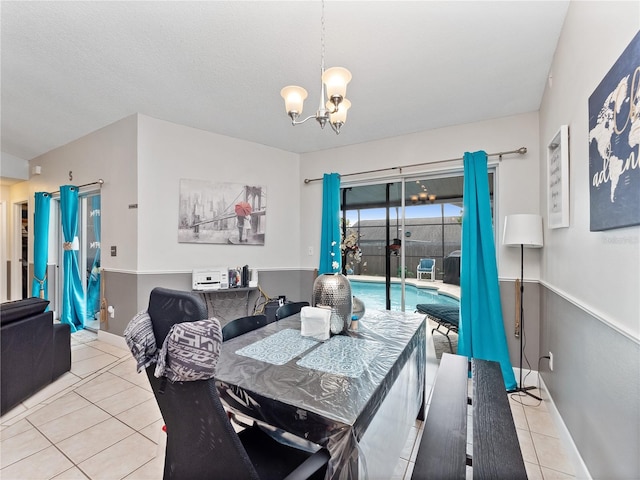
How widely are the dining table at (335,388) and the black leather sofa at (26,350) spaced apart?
1.98 m

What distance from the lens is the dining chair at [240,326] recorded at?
1738 mm

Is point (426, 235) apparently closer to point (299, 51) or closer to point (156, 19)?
point (299, 51)

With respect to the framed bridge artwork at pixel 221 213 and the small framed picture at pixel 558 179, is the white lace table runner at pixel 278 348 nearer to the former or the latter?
the small framed picture at pixel 558 179

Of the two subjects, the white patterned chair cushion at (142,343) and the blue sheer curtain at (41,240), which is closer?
the white patterned chair cushion at (142,343)

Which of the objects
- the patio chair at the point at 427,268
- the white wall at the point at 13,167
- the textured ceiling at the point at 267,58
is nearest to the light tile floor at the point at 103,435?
the patio chair at the point at 427,268

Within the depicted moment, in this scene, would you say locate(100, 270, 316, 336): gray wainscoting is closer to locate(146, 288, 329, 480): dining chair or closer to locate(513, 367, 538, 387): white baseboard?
locate(146, 288, 329, 480): dining chair

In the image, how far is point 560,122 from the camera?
78.8 inches

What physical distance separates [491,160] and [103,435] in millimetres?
4039

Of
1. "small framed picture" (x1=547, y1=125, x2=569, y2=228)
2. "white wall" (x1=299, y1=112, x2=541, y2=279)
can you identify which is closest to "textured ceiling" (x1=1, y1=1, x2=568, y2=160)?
"white wall" (x1=299, y1=112, x2=541, y2=279)

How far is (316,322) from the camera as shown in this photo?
5.16 ft

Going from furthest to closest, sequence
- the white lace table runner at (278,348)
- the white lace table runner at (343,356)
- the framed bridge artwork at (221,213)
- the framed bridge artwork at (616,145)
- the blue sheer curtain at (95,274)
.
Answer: the blue sheer curtain at (95,274) → the framed bridge artwork at (221,213) → the white lace table runner at (278,348) → the white lace table runner at (343,356) → the framed bridge artwork at (616,145)

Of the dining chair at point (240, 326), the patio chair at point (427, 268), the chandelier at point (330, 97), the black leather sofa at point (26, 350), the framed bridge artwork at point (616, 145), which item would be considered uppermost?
the chandelier at point (330, 97)

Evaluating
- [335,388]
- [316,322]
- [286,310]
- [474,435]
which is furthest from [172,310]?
[286,310]

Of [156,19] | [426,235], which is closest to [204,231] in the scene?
[156,19]
